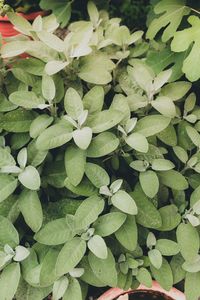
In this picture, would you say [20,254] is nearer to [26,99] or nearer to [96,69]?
[26,99]

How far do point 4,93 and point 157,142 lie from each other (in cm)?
54

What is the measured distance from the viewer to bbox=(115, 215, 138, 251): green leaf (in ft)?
3.76

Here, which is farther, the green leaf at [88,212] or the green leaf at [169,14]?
the green leaf at [169,14]

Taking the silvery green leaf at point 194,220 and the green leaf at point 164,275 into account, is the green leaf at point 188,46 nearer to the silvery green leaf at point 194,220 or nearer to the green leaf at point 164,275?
the silvery green leaf at point 194,220

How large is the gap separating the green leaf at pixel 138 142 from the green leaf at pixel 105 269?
32 cm

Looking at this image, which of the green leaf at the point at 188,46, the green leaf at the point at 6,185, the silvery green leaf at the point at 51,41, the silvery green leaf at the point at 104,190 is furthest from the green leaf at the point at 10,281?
the green leaf at the point at 188,46

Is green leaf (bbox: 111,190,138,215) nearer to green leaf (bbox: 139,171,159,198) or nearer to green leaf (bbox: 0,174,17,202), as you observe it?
green leaf (bbox: 139,171,159,198)

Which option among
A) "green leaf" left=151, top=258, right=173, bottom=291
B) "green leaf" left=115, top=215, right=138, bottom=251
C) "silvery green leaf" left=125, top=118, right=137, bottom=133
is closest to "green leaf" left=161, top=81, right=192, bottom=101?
"silvery green leaf" left=125, top=118, right=137, bottom=133

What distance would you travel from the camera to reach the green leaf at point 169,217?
1233 millimetres

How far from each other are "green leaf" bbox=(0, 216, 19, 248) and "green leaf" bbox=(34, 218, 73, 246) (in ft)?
0.24

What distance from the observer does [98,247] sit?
1.10 m

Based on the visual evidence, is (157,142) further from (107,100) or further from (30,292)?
(30,292)

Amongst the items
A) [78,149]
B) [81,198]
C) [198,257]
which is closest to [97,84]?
[78,149]

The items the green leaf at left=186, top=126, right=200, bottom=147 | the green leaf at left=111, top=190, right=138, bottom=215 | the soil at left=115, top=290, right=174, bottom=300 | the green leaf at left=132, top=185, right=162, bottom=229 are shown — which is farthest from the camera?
the soil at left=115, top=290, right=174, bottom=300
